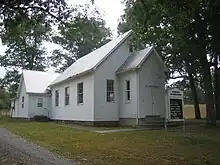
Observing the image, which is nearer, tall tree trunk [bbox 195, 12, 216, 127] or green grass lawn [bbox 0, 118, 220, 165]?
green grass lawn [bbox 0, 118, 220, 165]

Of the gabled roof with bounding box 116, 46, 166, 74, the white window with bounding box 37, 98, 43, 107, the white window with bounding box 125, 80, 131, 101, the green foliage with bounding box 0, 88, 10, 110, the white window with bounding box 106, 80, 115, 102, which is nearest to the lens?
the gabled roof with bounding box 116, 46, 166, 74

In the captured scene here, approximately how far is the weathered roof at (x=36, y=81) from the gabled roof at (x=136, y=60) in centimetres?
1449

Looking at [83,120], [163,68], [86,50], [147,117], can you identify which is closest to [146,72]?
[163,68]

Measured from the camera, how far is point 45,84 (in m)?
35.6

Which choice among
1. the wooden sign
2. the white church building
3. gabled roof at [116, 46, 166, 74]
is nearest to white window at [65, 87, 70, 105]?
the white church building

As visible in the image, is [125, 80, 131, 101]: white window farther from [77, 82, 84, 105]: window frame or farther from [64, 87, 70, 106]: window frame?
[64, 87, 70, 106]: window frame

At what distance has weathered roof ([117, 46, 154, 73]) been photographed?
2093 centimetres

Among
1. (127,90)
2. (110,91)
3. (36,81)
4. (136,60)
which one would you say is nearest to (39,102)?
(36,81)

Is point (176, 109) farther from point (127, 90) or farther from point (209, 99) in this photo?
point (127, 90)

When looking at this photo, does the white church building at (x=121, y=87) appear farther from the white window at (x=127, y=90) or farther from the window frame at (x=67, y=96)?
the window frame at (x=67, y=96)

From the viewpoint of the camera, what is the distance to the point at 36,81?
36.0 metres

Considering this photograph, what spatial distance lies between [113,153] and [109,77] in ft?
42.6

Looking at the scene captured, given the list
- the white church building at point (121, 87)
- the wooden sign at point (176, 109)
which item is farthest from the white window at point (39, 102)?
the wooden sign at point (176, 109)

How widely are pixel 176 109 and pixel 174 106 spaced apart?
20cm
